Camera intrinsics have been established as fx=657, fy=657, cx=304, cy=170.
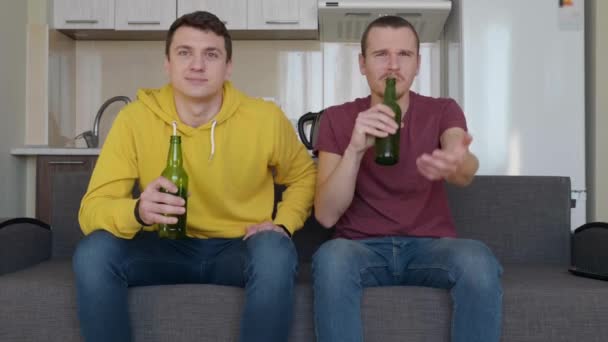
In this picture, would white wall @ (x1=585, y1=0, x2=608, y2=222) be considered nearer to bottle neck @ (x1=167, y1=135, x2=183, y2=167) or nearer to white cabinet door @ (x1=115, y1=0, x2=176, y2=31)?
white cabinet door @ (x1=115, y1=0, x2=176, y2=31)

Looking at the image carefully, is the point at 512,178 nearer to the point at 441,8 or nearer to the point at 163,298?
the point at 163,298

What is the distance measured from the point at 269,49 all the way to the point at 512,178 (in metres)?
2.53

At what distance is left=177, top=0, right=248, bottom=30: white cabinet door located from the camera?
13.0 feet

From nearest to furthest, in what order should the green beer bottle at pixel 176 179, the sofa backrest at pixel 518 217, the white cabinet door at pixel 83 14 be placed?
the green beer bottle at pixel 176 179 → the sofa backrest at pixel 518 217 → the white cabinet door at pixel 83 14

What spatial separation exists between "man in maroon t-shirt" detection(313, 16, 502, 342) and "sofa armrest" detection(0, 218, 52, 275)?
0.85 meters

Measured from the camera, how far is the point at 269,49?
4277 millimetres

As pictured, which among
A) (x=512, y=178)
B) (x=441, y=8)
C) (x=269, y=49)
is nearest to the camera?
(x=512, y=178)

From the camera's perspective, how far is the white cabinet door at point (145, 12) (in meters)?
3.96

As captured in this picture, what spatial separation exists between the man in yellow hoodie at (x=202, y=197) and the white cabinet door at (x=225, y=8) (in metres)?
2.26

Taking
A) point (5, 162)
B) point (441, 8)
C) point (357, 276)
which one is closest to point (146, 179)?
point (357, 276)

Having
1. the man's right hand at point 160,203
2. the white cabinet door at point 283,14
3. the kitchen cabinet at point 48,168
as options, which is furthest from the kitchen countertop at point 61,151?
the man's right hand at point 160,203

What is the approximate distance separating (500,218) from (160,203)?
1106mm

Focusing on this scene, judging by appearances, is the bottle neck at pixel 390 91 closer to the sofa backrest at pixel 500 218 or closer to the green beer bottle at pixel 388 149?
the green beer bottle at pixel 388 149

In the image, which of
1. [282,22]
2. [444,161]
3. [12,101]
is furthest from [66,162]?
[444,161]
